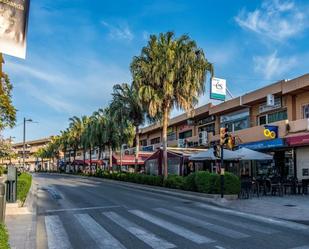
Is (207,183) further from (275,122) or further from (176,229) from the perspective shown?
(275,122)

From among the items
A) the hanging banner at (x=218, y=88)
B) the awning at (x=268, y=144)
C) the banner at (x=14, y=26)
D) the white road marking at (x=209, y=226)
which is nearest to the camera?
the banner at (x=14, y=26)

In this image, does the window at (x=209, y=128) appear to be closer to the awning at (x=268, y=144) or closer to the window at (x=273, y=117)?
the window at (x=273, y=117)

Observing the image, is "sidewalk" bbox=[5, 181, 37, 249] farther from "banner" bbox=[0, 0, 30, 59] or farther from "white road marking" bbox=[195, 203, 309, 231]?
"white road marking" bbox=[195, 203, 309, 231]

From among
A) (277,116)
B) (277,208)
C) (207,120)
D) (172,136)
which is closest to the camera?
(277,208)

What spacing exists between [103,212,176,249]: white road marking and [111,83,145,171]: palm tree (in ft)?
80.8

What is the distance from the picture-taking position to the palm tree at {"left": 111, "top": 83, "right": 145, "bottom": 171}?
127ft

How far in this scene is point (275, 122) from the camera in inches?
1170

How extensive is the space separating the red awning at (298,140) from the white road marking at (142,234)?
15500 millimetres

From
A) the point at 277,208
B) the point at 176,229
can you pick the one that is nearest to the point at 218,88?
the point at 277,208

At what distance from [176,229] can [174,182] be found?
47.9ft

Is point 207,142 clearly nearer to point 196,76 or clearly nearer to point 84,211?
point 196,76

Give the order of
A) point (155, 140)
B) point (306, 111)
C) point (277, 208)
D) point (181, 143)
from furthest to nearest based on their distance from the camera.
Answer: point (155, 140)
point (181, 143)
point (306, 111)
point (277, 208)

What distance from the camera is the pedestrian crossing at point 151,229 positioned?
9.66m

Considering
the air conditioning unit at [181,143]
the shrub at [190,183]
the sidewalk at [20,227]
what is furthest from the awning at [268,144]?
the sidewalk at [20,227]
